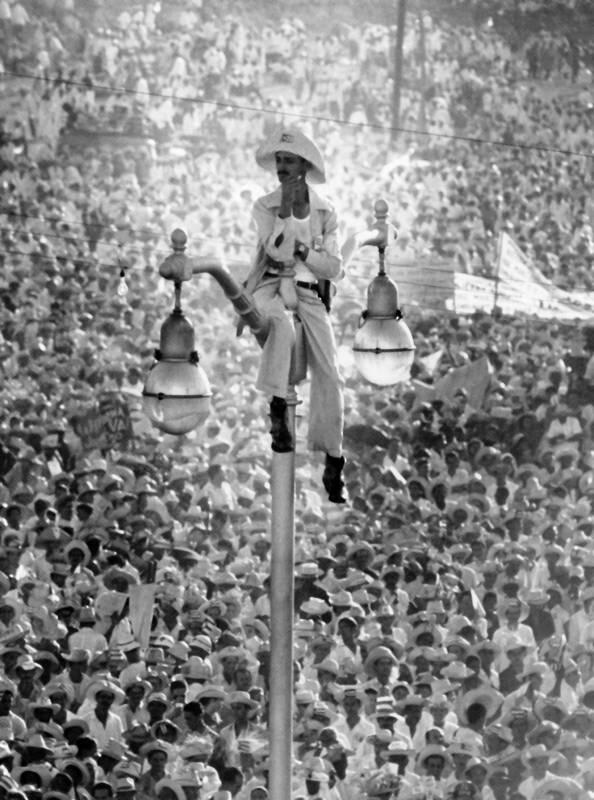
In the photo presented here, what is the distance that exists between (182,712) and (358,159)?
15113 mm

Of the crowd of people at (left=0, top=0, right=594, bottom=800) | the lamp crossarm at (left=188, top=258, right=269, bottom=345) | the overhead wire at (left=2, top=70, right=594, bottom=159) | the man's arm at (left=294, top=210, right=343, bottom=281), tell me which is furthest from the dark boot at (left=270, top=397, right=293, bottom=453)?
the overhead wire at (left=2, top=70, right=594, bottom=159)

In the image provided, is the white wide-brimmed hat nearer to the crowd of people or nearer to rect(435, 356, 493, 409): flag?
the crowd of people

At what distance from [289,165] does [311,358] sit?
0.74 meters

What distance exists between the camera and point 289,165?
23.3 feet

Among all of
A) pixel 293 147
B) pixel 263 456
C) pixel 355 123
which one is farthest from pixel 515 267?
pixel 293 147

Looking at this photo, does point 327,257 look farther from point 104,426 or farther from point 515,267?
point 515,267

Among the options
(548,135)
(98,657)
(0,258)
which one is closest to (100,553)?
(98,657)

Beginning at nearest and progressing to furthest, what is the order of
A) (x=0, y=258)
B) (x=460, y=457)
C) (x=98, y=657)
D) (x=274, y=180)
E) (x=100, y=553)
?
1. (x=98, y=657)
2. (x=100, y=553)
3. (x=460, y=457)
4. (x=0, y=258)
5. (x=274, y=180)

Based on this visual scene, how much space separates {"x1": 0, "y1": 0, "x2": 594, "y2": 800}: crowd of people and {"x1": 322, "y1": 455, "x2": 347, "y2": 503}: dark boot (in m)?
1.16

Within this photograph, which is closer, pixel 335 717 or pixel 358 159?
pixel 335 717

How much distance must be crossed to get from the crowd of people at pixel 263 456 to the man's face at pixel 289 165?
21.2 inches

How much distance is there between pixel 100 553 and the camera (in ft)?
59.8

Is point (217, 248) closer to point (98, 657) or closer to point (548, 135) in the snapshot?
point (548, 135)

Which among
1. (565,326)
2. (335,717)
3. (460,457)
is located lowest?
(335,717)
